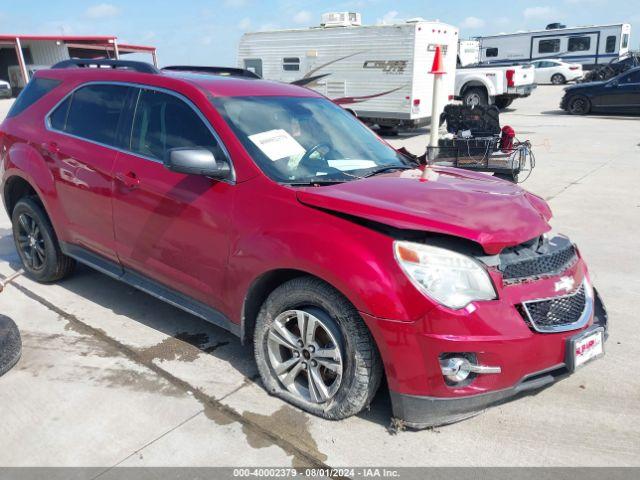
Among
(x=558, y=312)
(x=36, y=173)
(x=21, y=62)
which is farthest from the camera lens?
(x=21, y=62)

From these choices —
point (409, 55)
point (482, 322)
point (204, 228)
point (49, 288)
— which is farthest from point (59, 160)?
point (409, 55)

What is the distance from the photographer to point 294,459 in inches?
104

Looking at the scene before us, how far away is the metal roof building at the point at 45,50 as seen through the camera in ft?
126

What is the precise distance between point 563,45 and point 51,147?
37.7m

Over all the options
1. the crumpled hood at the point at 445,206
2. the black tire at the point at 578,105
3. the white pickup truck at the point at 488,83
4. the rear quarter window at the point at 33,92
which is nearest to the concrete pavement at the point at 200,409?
the crumpled hood at the point at 445,206

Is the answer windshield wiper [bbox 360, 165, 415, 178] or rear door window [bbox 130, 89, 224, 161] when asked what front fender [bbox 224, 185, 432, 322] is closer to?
rear door window [bbox 130, 89, 224, 161]

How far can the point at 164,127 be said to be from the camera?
364 centimetres

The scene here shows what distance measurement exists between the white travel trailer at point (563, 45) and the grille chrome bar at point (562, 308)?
36969 millimetres

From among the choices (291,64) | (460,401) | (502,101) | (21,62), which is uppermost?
(21,62)

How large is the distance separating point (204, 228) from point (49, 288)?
2.37m

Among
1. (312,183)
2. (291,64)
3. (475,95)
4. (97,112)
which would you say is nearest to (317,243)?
(312,183)

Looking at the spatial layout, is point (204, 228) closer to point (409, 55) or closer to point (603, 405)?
point (603, 405)

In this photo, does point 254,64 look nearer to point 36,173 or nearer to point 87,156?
point 36,173

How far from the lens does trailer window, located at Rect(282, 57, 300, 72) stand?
15391 mm
